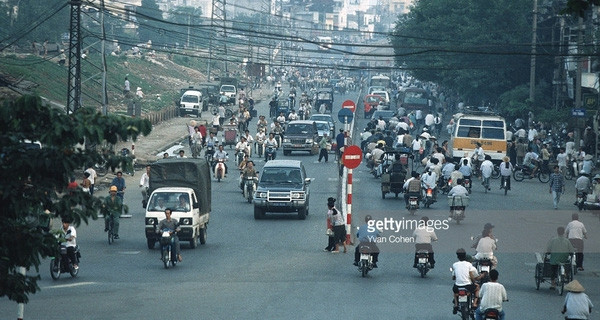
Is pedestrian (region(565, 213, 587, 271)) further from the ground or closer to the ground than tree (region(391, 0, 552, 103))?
closer to the ground

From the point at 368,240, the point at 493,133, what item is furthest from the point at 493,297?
the point at 493,133

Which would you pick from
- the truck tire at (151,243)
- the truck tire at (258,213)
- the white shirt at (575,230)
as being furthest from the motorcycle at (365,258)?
the truck tire at (258,213)

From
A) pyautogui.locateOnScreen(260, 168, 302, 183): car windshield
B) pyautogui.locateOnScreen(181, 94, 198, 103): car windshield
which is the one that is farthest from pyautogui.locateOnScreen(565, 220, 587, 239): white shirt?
pyautogui.locateOnScreen(181, 94, 198, 103): car windshield

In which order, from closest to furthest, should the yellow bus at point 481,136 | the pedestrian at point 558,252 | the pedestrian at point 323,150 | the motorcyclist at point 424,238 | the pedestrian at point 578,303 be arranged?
the pedestrian at point 578,303 → the pedestrian at point 558,252 → the motorcyclist at point 424,238 → the yellow bus at point 481,136 → the pedestrian at point 323,150

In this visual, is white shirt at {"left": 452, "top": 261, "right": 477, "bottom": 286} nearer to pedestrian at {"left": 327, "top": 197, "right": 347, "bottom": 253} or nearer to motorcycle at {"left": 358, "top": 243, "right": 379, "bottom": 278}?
motorcycle at {"left": 358, "top": 243, "right": 379, "bottom": 278}

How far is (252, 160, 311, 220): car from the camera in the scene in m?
35.2

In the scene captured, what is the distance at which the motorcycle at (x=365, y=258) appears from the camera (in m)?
25.3

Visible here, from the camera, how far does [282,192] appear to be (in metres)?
35.1

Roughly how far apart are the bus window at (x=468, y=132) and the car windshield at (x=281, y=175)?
1681cm

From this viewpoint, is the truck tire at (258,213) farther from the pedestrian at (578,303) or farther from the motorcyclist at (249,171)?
the pedestrian at (578,303)

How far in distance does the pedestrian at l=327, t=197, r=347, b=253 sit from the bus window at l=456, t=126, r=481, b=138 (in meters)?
23.4

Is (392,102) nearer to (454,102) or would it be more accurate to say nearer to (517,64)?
(454,102)

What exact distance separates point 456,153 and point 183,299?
31.3 metres

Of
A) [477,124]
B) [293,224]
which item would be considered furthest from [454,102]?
[293,224]
